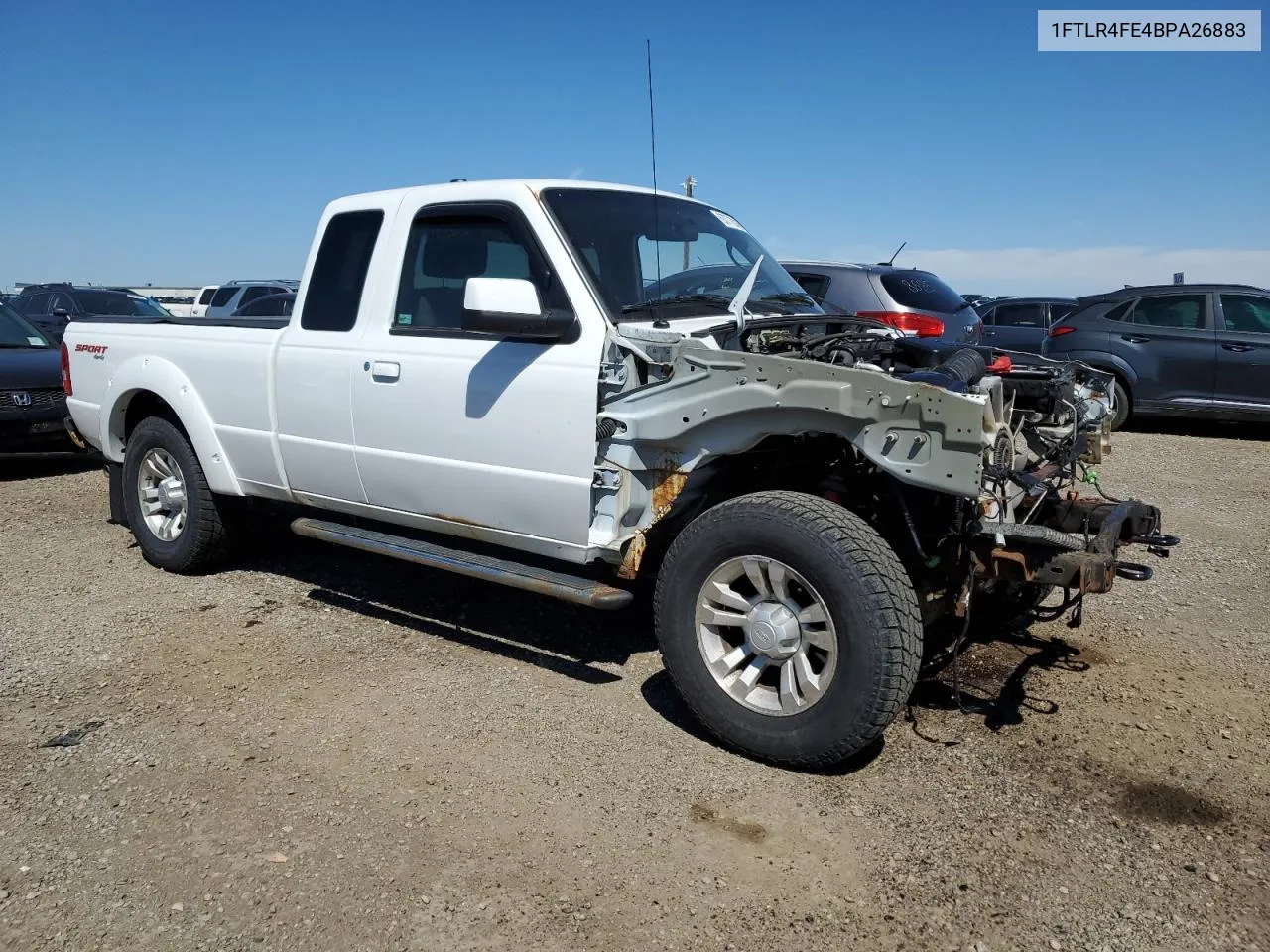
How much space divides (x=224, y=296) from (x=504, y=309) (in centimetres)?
1787

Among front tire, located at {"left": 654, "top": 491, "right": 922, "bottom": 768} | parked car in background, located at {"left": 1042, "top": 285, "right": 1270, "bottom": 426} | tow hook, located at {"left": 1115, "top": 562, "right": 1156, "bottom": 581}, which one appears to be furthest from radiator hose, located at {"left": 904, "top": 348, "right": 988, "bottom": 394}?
parked car in background, located at {"left": 1042, "top": 285, "right": 1270, "bottom": 426}

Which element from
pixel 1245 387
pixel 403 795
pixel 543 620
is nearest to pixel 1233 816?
pixel 403 795

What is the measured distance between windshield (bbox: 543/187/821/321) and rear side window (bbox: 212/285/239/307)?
16695 millimetres

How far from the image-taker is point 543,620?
5.23 m

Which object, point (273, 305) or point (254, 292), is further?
point (254, 292)

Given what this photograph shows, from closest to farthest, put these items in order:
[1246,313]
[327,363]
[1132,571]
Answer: [1132,571]
[327,363]
[1246,313]

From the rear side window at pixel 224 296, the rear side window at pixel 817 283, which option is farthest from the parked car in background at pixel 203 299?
the rear side window at pixel 817 283

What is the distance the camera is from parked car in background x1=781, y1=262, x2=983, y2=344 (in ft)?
31.3

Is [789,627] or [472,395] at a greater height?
[472,395]

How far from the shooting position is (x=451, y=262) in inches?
184

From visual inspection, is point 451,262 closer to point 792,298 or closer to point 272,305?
point 792,298

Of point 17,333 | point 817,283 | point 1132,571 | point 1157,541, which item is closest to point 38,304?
point 17,333

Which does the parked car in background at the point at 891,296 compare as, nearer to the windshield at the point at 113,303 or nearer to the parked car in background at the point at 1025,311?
the parked car in background at the point at 1025,311

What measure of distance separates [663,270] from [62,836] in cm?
311
